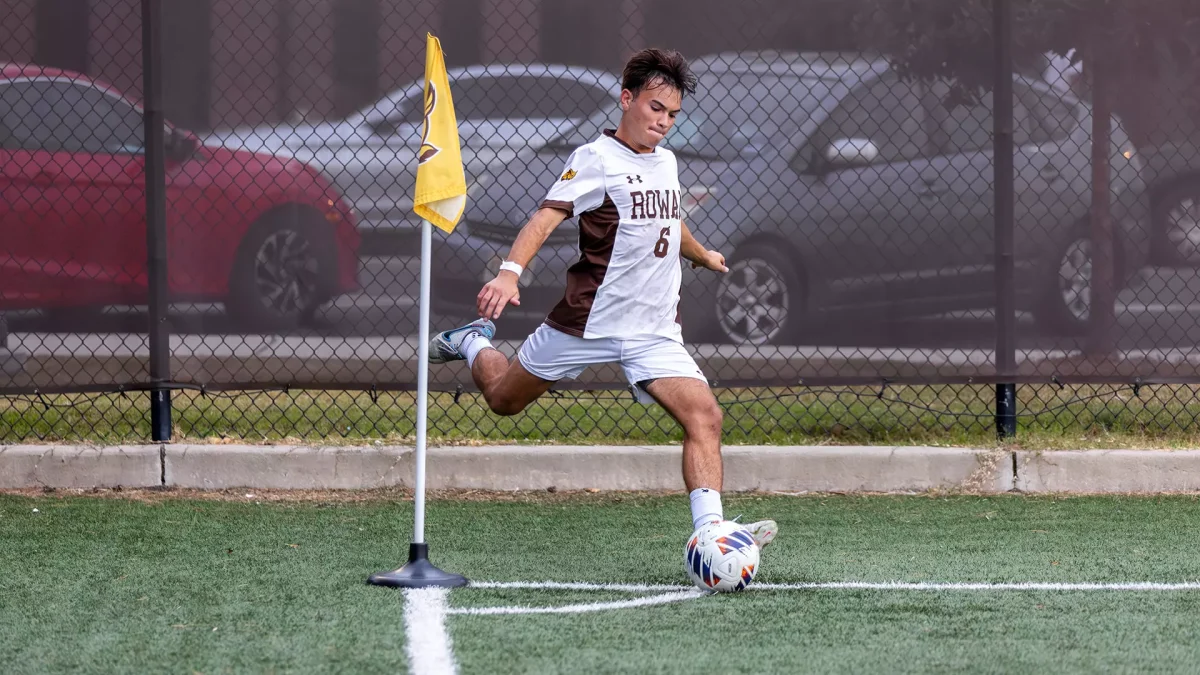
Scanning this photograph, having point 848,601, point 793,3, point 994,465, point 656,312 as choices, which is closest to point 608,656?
point 848,601

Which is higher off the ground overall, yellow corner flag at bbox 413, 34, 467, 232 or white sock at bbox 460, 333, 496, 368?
yellow corner flag at bbox 413, 34, 467, 232

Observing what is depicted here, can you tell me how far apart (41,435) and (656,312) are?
3500 millimetres

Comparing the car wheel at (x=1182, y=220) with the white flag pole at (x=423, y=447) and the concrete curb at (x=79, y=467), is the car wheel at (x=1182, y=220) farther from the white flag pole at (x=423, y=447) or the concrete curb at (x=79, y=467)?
the concrete curb at (x=79, y=467)

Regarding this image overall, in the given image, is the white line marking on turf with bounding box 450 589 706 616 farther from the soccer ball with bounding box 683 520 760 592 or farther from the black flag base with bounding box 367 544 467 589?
the black flag base with bounding box 367 544 467 589

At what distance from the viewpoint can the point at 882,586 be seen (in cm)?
483

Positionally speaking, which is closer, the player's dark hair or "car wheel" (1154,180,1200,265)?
the player's dark hair

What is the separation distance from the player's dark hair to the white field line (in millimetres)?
1692

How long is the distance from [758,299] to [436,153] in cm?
235

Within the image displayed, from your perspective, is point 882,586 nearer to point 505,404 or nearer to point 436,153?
point 505,404

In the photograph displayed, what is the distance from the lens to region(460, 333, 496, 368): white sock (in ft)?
18.7

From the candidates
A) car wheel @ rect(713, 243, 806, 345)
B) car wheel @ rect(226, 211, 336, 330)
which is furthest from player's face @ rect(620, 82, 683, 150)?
car wheel @ rect(226, 211, 336, 330)

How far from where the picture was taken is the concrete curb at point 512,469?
6684 millimetres

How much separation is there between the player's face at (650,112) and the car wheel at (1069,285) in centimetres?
256

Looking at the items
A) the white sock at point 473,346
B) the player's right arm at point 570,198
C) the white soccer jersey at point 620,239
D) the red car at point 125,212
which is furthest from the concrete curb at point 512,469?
the player's right arm at point 570,198
